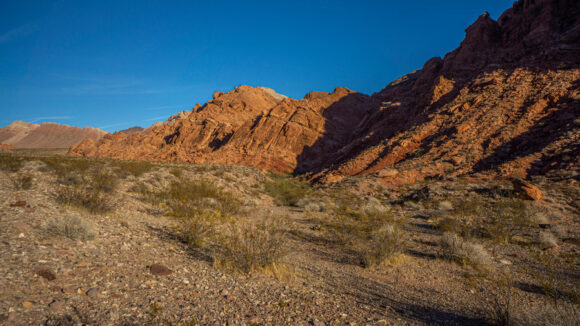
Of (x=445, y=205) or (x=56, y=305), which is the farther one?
(x=445, y=205)

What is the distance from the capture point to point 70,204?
25.7ft

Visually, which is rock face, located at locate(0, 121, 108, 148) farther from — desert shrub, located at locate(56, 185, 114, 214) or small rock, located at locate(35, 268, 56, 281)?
small rock, located at locate(35, 268, 56, 281)

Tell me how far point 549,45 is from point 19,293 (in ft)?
148

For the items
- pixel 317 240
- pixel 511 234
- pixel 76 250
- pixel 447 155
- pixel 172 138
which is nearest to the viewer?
pixel 76 250

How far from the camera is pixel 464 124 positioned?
2594cm

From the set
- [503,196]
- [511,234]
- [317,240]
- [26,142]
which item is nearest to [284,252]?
[317,240]

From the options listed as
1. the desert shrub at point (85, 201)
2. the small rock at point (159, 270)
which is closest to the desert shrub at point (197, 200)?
the desert shrub at point (85, 201)

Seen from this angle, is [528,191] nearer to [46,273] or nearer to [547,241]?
[547,241]

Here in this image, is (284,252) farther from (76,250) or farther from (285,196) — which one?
(285,196)

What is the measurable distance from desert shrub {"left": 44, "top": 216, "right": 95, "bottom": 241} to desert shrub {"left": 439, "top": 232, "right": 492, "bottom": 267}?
877 centimetres

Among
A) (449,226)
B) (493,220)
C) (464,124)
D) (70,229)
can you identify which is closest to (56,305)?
(70,229)

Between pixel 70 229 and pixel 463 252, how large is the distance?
30.3 feet

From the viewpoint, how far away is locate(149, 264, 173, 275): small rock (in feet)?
15.2

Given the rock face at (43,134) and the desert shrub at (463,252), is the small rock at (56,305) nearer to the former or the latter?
the desert shrub at (463,252)
